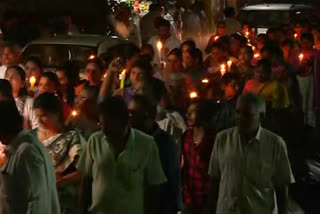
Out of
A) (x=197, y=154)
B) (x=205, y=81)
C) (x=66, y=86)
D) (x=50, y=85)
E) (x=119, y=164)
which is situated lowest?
(x=197, y=154)

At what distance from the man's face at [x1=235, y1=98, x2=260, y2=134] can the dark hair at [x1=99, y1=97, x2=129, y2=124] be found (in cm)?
90

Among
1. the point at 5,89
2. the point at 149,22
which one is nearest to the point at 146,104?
the point at 5,89

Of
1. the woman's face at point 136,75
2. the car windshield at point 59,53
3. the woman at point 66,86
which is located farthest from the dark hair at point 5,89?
the car windshield at point 59,53

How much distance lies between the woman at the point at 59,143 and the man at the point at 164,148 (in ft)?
1.52

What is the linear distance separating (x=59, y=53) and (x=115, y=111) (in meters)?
7.91

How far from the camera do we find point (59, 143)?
20.6 feet

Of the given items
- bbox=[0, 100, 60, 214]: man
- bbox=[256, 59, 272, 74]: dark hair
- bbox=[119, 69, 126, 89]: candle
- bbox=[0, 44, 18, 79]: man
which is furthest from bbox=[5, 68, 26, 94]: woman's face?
bbox=[0, 100, 60, 214]: man

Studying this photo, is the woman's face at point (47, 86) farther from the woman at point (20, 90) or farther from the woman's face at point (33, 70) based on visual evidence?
the woman's face at point (33, 70)

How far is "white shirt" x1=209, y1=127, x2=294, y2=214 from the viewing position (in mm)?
6023

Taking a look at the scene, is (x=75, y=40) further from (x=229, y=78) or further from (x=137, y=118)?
(x=137, y=118)

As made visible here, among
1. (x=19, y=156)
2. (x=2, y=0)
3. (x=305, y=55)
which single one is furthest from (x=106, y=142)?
(x=2, y=0)

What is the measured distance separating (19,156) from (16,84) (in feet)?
12.0

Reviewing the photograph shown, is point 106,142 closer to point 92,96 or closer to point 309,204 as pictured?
point 92,96

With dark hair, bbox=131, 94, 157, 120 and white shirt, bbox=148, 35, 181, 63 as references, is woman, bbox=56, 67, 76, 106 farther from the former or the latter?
white shirt, bbox=148, 35, 181, 63
